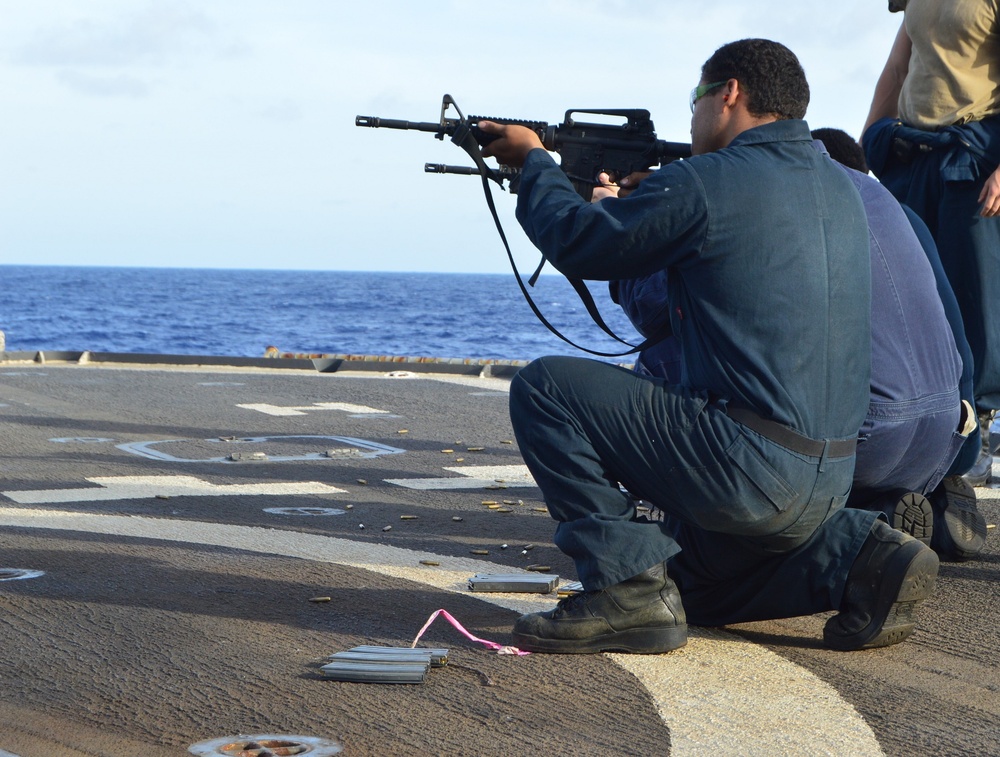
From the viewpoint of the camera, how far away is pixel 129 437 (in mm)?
8852

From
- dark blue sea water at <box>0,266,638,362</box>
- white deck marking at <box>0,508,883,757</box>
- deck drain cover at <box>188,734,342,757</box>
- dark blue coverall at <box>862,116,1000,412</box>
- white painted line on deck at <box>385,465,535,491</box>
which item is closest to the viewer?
deck drain cover at <box>188,734,342,757</box>

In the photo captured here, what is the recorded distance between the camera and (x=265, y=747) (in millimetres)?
2850

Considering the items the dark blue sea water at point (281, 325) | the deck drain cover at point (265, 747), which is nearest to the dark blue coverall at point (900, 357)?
the deck drain cover at point (265, 747)

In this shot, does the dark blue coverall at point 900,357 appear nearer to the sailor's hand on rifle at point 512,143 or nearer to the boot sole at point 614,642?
the sailor's hand on rifle at point 512,143

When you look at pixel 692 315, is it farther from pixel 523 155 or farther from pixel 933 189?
pixel 933 189

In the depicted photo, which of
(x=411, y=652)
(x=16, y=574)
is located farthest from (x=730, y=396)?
(x=16, y=574)

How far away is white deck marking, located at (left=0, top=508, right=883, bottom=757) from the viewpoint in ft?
9.81

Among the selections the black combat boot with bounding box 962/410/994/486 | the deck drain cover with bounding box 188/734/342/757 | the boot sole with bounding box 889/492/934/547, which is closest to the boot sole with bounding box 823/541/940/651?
the boot sole with bounding box 889/492/934/547

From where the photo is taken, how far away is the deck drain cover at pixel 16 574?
4512 millimetres

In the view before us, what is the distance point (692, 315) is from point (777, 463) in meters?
0.46

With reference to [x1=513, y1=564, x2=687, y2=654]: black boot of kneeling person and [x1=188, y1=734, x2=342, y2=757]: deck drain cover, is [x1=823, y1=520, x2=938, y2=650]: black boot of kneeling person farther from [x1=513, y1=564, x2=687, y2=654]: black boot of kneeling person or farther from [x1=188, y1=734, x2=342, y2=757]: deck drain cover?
[x1=188, y1=734, x2=342, y2=757]: deck drain cover

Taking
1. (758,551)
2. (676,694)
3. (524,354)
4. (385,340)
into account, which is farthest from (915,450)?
(385,340)

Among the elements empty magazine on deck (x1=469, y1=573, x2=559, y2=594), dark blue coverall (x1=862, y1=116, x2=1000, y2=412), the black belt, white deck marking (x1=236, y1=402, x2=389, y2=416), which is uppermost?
dark blue coverall (x1=862, y1=116, x2=1000, y2=412)

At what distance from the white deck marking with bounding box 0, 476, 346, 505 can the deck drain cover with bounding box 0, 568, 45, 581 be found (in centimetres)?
162
